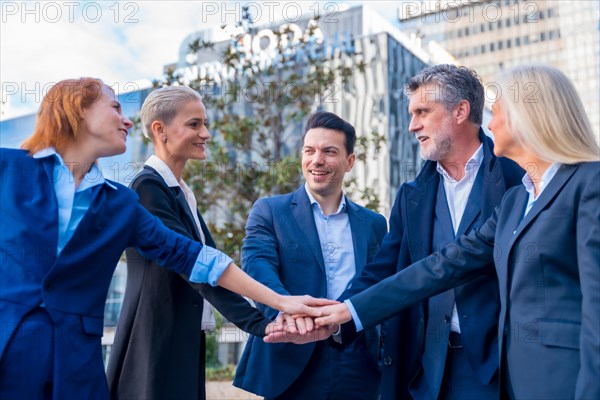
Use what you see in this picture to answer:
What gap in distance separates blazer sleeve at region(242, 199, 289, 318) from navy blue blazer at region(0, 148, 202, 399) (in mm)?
1171

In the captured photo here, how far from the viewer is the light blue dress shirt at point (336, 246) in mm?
3826

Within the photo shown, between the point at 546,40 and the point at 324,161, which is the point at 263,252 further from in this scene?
the point at 546,40

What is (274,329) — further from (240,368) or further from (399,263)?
(399,263)

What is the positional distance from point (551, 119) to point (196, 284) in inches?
71.6

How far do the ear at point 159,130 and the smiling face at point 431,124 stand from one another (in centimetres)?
Result: 139

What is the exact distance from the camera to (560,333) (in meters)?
2.36

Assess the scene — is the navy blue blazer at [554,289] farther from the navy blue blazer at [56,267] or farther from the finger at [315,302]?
the navy blue blazer at [56,267]

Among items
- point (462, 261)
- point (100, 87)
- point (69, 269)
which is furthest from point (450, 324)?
point (100, 87)

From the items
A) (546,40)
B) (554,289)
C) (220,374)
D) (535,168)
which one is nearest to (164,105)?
(535,168)

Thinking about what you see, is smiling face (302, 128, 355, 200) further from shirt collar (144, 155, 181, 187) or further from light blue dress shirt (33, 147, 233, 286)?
light blue dress shirt (33, 147, 233, 286)

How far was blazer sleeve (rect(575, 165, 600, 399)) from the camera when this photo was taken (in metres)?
2.17

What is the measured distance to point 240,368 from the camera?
372 cm

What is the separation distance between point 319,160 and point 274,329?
3.68 ft

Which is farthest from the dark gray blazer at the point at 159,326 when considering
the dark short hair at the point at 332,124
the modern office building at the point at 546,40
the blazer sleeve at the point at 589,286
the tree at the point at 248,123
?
the modern office building at the point at 546,40
